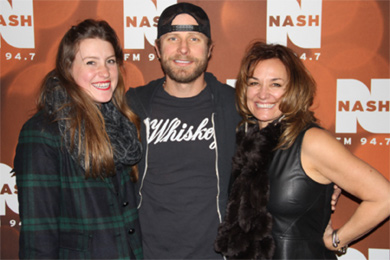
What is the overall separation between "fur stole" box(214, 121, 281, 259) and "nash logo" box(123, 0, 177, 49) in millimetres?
1234

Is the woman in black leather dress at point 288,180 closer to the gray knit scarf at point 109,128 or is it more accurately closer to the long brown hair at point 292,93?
the long brown hair at point 292,93

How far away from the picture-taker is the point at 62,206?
59.0 inches

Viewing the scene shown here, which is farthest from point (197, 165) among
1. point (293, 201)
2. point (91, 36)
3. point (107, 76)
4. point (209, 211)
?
point (91, 36)

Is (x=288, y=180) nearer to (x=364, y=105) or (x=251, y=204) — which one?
(x=251, y=204)

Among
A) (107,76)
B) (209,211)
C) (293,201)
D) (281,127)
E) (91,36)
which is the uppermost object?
(91,36)

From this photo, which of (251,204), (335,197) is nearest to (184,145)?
(251,204)

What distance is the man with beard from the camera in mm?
1918

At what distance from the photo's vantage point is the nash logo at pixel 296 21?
7.76 ft

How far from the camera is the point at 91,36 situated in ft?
5.32

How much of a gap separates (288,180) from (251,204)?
241mm

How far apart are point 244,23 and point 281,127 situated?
1.09 metres

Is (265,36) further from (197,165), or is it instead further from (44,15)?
(44,15)

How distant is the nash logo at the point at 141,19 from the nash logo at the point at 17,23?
757mm

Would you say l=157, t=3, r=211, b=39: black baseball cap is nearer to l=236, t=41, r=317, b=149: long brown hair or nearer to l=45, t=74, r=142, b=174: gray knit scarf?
l=236, t=41, r=317, b=149: long brown hair
